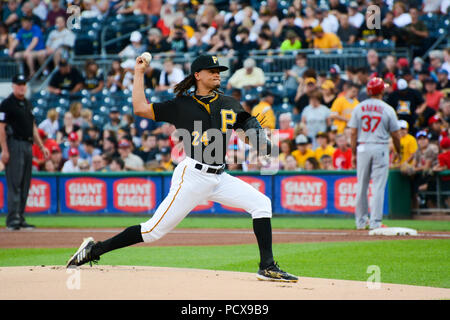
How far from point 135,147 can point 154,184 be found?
2125mm

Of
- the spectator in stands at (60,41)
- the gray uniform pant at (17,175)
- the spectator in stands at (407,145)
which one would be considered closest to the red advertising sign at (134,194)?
the gray uniform pant at (17,175)

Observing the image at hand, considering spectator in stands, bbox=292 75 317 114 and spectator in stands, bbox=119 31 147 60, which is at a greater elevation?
spectator in stands, bbox=119 31 147 60

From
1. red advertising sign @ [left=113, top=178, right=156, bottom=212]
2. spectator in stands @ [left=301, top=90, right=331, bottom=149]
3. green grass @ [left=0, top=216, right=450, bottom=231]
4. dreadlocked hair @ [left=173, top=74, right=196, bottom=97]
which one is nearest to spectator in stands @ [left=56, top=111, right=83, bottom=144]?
red advertising sign @ [left=113, top=178, right=156, bottom=212]

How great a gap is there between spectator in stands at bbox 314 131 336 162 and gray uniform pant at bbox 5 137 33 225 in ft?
19.6

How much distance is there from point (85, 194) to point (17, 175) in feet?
14.1

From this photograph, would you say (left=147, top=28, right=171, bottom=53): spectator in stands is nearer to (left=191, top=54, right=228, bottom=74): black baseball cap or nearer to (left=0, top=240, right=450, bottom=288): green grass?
(left=0, top=240, right=450, bottom=288): green grass

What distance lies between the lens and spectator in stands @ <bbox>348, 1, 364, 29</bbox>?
18.6 metres

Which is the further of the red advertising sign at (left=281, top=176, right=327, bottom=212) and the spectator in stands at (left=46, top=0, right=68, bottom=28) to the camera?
the spectator in stands at (left=46, top=0, right=68, bottom=28)

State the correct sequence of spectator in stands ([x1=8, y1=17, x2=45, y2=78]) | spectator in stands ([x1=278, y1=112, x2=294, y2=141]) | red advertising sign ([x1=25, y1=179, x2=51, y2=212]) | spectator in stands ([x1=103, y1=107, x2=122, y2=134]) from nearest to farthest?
1. spectator in stands ([x1=278, y1=112, x2=294, y2=141])
2. red advertising sign ([x1=25, y1=179, x2=51, y2=212])
3. spectator in stands ([x1=103, y1=107, x2=122, y2=134])
4. spectator in stands ([x1=8, y1=17, x2=45, y2=78])

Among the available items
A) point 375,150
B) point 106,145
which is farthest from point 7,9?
point 375,150

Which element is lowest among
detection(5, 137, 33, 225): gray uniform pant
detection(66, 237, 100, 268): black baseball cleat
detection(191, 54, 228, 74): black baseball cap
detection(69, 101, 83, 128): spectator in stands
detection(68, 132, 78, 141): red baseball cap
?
detection(66, 237, 100, 268): black baseball cleat

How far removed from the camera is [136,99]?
6.36 metres

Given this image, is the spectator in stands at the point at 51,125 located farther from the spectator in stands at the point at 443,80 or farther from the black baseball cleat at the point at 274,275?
the black baseball cleat at the point at 274,275

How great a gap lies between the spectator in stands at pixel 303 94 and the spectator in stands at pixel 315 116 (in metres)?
0.38
